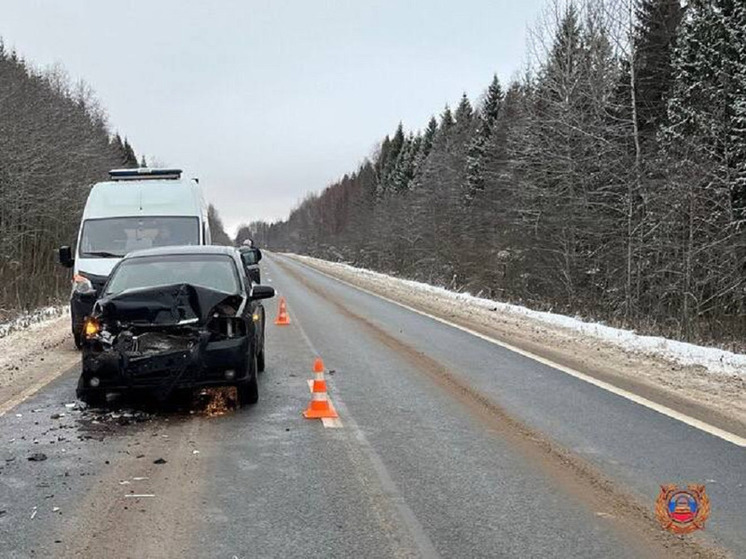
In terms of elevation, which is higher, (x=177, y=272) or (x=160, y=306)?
(x=177, y=272)

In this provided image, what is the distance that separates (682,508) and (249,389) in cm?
424

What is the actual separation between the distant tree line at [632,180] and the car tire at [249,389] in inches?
395

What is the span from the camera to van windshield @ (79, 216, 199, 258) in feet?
39.9

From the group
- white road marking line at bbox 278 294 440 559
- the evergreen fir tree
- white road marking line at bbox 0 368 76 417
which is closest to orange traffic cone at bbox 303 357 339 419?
white road marking line at bbox 278 294 440 559

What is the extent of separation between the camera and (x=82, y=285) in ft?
36.1

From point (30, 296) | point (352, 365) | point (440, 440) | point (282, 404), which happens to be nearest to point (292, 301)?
point (30, 296)

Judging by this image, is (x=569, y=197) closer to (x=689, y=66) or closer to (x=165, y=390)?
(x=689, y=66)

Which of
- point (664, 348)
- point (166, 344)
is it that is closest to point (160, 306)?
point (166, 344)

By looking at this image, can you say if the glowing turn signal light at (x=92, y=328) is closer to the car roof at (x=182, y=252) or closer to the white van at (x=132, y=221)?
the car roof at (x=182, y=252)

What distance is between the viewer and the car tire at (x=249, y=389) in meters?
6.99

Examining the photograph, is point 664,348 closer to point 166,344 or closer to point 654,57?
point 166,344

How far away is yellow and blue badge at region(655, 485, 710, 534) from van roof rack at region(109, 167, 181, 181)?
475 inches

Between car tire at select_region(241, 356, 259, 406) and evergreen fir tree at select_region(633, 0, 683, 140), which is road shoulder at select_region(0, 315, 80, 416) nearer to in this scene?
car tire at select_region(241, 356, 259, 406)

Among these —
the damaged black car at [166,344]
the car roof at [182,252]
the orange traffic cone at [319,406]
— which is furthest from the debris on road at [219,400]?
the car roof at [182,252]
